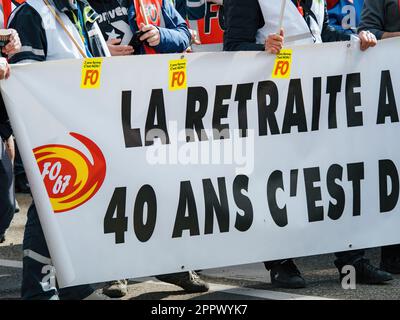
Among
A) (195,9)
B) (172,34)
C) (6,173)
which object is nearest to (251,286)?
(172,34)

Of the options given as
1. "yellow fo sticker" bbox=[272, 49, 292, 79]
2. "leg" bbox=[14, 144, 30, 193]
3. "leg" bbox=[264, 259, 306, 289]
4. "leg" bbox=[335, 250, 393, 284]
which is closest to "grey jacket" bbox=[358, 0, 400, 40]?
"yellow fo sticker" bbox=[272, 49, 292, 79]

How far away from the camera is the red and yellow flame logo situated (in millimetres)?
5637

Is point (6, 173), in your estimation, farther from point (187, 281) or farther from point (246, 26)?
point (246, 26)

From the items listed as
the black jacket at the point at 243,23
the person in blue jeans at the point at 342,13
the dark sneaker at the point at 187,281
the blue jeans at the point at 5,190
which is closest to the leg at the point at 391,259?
the dark sneaker at the point at 187,281

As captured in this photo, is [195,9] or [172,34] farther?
[195,9]

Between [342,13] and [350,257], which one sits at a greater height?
[342,13]

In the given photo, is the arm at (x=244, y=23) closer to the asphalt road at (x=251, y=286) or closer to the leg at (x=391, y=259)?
the asphalt road at (x=251, y=286)

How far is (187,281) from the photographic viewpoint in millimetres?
6629

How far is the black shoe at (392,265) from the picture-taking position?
22.7 feet

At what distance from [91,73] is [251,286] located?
70.9 inches

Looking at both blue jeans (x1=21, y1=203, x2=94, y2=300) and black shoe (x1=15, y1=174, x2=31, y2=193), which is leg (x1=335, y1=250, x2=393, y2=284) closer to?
blue jeans (x1=21, y1=203, x2=94, y2=300)

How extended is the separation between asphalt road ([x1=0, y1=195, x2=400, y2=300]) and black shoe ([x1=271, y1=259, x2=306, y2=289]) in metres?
0.04
